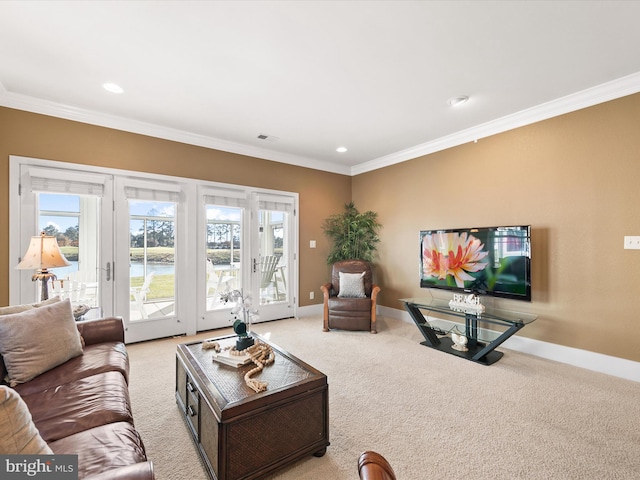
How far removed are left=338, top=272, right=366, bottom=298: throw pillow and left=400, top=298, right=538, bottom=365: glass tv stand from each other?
32.5 inches

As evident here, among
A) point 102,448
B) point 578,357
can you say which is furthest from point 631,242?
point 102,448

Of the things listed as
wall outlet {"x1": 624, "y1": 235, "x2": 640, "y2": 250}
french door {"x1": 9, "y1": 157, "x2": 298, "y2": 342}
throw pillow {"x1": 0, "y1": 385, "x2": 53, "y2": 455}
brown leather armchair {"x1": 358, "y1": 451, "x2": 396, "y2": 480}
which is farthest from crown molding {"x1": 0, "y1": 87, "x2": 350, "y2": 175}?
brown leather armchair {"x1": 358, "y1": 451, "x2": 396, "y2": 480}

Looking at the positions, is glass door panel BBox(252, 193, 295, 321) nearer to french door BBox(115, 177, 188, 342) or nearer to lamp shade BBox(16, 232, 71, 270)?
french door BBox(115, 177, 188, 342)

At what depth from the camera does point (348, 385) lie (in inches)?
104

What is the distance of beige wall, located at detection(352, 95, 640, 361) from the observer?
2.77 m

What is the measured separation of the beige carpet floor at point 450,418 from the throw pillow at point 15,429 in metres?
1.07

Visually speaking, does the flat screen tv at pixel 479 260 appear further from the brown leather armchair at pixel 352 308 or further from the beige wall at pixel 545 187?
the brown leather armchair at pixel 352 308

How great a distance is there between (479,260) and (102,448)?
3673 millimetres

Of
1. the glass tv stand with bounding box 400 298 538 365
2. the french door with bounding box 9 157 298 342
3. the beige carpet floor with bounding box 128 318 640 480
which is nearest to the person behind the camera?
the beige carpet floor with bounding box 128 318 640 480

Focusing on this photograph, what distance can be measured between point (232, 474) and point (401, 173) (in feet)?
14.6

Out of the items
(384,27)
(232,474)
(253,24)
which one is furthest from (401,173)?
(232,474)

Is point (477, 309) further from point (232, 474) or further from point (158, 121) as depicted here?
point (158, 121)

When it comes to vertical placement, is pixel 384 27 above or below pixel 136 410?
above

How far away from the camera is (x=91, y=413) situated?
55.3 inches
